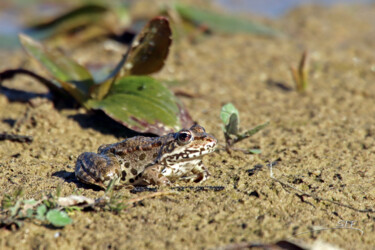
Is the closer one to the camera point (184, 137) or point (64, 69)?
point (184, 137)

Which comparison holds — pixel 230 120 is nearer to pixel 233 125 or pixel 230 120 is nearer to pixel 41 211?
pixel 233 125

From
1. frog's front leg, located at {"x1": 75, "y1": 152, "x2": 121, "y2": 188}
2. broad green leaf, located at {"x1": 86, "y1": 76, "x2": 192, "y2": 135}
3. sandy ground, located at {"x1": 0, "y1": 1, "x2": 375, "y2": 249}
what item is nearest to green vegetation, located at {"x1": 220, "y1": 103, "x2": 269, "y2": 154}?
sandy ground, located at {"x1": 0, "y1": 1, "x2": 375, "y2": 249}

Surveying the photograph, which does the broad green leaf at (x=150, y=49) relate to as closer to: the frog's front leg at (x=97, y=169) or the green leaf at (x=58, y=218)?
the frog's front leg at (x=97, y=169)

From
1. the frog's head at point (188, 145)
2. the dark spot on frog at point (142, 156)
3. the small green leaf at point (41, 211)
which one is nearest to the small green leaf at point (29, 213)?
the small green leaf at point (41, 211)

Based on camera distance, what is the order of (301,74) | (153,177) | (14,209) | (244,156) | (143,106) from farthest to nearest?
(301,74)
(143,106)
(244,156)
(153,177)
(14,209)

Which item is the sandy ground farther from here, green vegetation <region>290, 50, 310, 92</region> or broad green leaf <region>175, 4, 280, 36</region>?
broad green leaf <region>175, 4, 280, 36</region>

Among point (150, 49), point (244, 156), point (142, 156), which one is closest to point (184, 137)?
point (142, 156)
